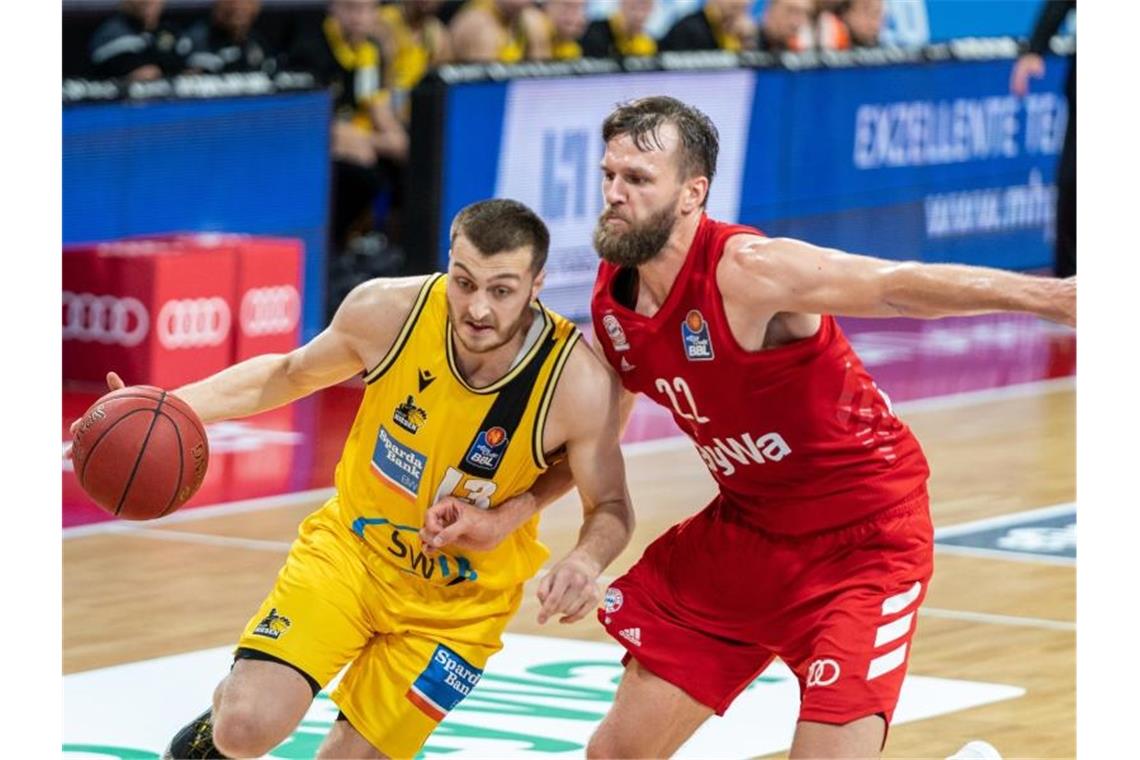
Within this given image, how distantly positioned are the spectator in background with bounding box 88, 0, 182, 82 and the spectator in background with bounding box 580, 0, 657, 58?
340 centimetres

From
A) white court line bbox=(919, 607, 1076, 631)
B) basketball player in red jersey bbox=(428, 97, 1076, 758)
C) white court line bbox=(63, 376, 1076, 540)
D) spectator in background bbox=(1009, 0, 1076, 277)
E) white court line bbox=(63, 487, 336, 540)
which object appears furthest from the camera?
spectator in background bbox=(1009, 0, 1076, 277)

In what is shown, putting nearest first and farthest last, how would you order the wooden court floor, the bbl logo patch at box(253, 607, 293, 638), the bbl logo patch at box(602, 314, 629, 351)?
the bbl logo patch at box(602, 314, 629, 351), the bbl logo patch at box(253, 607, 293, 638), the wooden court floor

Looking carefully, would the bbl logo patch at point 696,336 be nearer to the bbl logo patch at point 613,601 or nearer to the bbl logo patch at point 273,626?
the bbl logo patch at point 613,601

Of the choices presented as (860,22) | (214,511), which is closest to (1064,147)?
(860,22)

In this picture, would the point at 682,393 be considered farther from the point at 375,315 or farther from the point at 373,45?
the point at 373,45

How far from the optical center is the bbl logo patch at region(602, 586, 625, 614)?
5.79 m

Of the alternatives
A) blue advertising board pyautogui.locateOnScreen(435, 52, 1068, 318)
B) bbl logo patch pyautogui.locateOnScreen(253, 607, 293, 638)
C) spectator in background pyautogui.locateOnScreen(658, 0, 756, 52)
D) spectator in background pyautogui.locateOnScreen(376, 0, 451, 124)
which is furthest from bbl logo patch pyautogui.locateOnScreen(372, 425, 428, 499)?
spectator in background pyautogui.locateOnScreen(658, 0, 756, 52)

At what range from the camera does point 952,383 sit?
13766mm

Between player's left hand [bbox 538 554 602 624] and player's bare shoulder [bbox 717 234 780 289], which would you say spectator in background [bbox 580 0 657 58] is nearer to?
player's bare shoulder [bbox 717 234 780 289]

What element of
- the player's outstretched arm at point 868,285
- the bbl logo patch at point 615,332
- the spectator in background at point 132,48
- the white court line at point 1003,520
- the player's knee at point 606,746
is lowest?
the white court line at point 1003,520

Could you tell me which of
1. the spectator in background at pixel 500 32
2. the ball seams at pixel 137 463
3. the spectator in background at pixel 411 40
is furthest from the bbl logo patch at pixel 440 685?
the spectator in background at pixel 411 40

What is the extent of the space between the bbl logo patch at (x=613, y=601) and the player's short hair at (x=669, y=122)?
3.60 feet

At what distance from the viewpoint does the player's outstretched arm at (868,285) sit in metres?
4.70

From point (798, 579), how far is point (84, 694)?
2.83 metres
